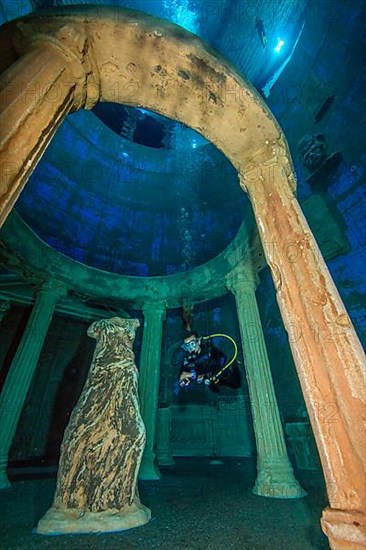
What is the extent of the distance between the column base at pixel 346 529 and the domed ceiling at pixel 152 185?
7.56m

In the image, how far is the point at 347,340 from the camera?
147cm

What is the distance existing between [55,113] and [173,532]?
359 cm

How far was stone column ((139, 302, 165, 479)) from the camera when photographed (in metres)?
4.87

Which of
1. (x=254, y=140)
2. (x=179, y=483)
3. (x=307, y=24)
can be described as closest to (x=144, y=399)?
(x=179, y=483)

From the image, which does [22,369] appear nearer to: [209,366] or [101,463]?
[101,463]

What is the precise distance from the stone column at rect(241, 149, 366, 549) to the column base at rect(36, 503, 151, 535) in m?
2.04

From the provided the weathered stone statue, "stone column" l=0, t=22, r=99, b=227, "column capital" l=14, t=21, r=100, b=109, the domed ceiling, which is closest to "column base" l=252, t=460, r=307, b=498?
the weathered stone statue

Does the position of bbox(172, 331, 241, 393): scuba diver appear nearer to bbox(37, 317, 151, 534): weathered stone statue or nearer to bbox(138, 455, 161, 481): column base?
bbox(138, 455, 161, 481): column base

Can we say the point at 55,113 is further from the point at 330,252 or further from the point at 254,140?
the point at 330,252

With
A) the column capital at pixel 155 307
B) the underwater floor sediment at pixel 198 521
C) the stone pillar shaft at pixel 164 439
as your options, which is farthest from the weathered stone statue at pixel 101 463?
the stone pillar shaft at pixel 164 439

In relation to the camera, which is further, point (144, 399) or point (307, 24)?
point (307, 24)

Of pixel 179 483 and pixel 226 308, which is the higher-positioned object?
pixel 226 308

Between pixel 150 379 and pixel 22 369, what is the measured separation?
2.48m

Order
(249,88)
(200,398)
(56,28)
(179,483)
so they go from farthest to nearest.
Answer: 1. (200,398)
2. (179,483)
3. (249,88)
4. (56,28)
